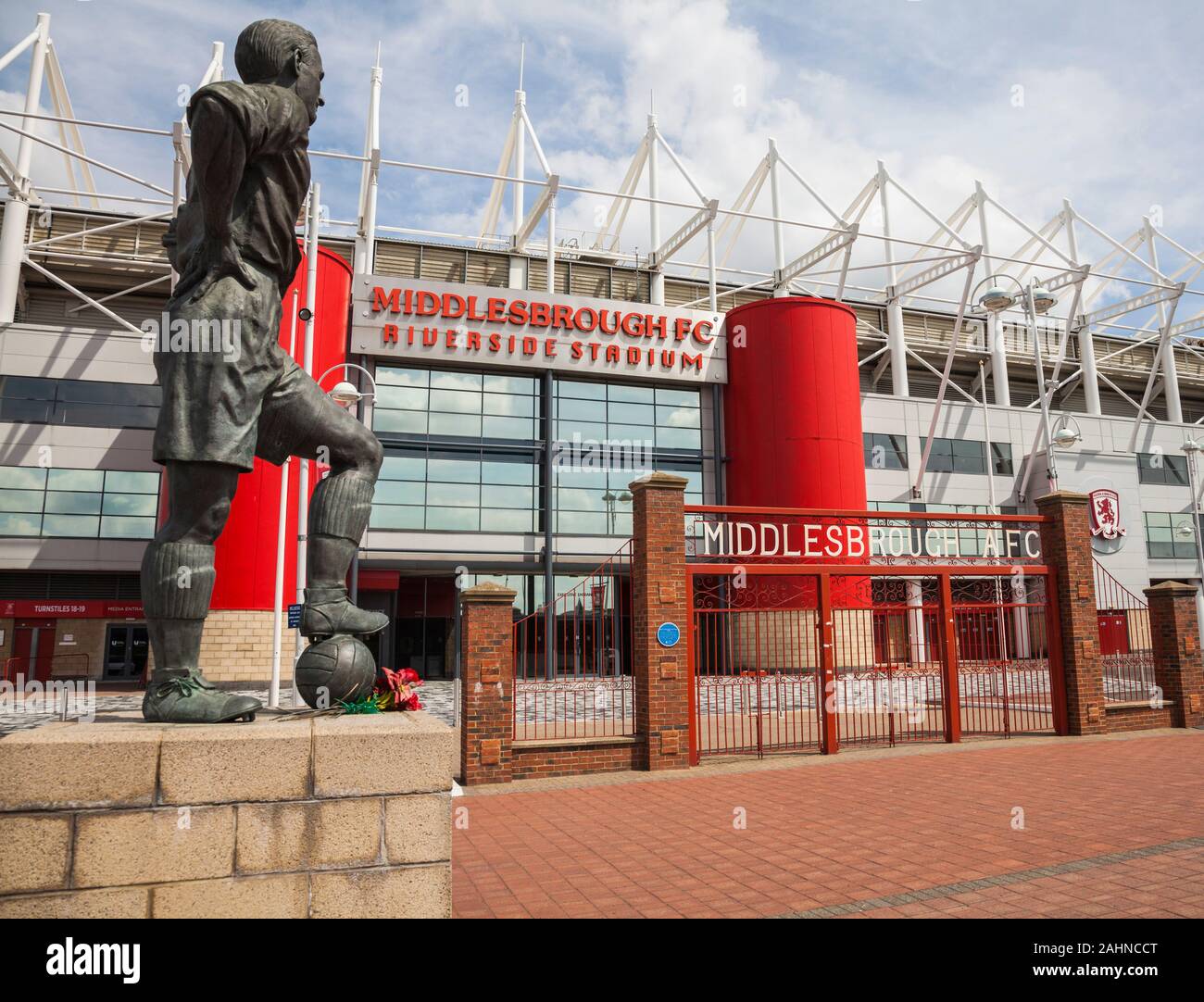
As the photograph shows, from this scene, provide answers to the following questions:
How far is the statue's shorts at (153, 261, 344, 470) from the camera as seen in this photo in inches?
140

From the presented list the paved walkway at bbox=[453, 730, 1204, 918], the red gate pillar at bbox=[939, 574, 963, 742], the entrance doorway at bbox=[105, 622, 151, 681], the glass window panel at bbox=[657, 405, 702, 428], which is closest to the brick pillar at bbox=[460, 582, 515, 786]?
the paved walkway at bbox=[453, 730, 1204, 918]

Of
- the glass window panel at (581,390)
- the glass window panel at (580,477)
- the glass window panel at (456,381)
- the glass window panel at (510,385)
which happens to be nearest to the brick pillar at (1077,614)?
the glass window panel at (580,477)

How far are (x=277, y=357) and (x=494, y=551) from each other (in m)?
22.4

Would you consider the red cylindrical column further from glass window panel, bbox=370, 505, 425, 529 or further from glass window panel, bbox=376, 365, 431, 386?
glass window panel, bbox=370, 505, 425, 529

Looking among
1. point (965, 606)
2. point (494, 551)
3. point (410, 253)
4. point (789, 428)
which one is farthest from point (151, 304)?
point (965, 606)

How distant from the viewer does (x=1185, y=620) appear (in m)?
13.9

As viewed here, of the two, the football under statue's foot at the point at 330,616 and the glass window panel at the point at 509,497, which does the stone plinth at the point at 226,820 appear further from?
the glass window panel at the point at 509,497

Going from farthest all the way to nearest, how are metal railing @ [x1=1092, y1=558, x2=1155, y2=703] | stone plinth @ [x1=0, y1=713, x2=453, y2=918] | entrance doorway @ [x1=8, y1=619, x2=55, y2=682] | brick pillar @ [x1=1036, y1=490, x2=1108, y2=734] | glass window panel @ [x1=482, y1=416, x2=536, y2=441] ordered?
1. glass window panel @ [x1=482, y1=416, x2=536, y2=441]
2. entrance doorway @ [x1=8, y1=619, x2=55, y2=682]
3. metal railing @ [x1=1092, y1=558, x2=1155, y2=703]
4. brick pillar @ [x1=1036, y1=490, x2=1108, y2=734]
5. stone plinth @ [x1=0, y1=713, x2=453, y2=918]

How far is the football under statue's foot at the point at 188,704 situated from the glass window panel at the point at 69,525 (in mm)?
24790

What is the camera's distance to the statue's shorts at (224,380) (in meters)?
3.55

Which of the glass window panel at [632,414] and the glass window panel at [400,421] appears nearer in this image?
the glass window panel at [400,421]

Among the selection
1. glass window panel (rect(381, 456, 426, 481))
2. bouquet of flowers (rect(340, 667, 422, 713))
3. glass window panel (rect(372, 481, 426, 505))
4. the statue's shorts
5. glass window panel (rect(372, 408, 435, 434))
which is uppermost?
glass window panel (rect(372, 408, 435, 434))

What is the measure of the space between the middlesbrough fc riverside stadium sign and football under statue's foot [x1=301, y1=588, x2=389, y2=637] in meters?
22.6

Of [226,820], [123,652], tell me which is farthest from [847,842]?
[123,652]
